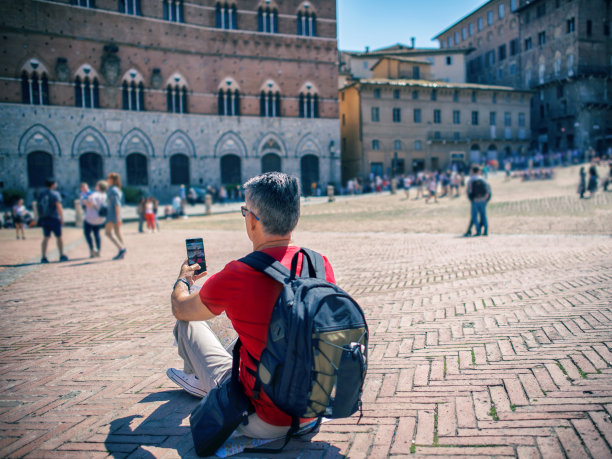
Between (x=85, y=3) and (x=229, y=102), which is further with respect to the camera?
(x=229, y=102)

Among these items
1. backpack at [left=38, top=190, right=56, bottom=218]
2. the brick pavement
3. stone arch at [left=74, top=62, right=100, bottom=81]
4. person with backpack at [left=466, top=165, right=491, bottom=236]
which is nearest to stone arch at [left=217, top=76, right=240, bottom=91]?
stone arch at [left=74, top=62, right=100, bottom=81]

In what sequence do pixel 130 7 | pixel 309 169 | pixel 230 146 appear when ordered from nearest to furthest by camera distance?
pixel 130 7, pixel 230 146, pixel 309 169

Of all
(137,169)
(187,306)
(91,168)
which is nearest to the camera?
(187,306)

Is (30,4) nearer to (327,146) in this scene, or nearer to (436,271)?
(327,146)

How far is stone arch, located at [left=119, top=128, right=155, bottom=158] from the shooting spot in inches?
1196

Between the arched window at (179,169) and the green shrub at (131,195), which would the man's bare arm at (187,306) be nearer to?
the green shrub at (131,195)

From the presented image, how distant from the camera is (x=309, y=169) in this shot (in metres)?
36.8

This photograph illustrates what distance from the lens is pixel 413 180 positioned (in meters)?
38.3

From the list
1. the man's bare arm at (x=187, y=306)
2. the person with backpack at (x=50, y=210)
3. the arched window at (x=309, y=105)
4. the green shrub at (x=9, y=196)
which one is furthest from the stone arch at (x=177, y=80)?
the man's bare arm at (x=187, y=306)

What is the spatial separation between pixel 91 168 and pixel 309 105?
56.7 ft

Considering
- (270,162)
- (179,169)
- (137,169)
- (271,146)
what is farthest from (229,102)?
(137,169)

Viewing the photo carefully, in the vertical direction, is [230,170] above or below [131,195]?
above

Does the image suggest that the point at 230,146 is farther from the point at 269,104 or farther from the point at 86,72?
the point at 86,72

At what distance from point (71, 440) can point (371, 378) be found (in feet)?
6.56
